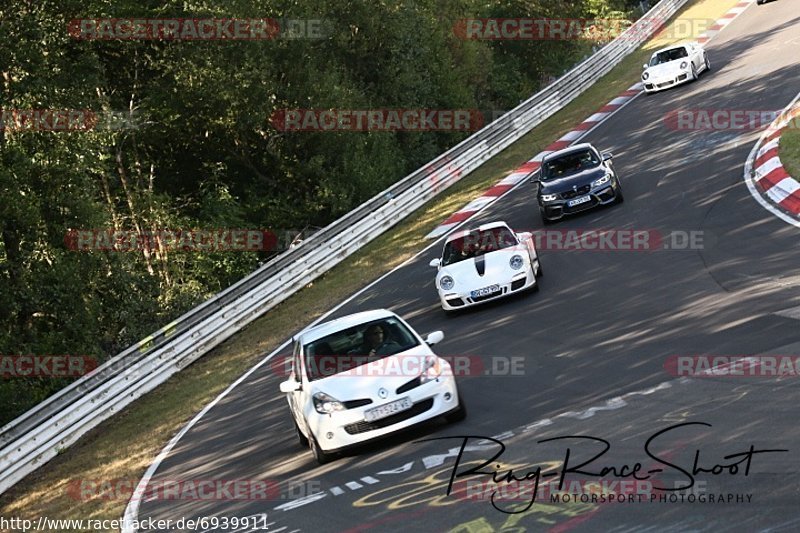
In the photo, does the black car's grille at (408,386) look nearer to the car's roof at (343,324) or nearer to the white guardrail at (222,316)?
the car's roof at (343,324)

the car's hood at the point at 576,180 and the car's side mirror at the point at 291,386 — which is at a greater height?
the car's hood at the point at 576,180

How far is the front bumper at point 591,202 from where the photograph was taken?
70.9ft

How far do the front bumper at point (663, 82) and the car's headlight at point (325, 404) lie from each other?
25.0 meters

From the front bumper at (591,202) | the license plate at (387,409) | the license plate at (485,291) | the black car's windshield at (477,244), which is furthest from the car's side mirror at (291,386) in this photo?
the front bumper at (591,202)

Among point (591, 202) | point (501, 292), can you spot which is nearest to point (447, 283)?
point (501, 292)

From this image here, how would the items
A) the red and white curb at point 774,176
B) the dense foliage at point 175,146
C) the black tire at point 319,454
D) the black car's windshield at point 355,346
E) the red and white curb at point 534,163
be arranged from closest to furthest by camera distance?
the black tire at point 319,454 → the black car's windshield at point 355,346 → the red and white curb at point 774,176 → the dense foliage at point 175,146 → the red and white curb at point 534,163

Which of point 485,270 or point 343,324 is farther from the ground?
point 343,324

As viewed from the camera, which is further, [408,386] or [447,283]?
[447,283]

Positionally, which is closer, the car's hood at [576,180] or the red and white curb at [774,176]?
the red and white curb at [774,176]

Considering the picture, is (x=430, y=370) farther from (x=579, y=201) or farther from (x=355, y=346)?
(x=579, y=201)

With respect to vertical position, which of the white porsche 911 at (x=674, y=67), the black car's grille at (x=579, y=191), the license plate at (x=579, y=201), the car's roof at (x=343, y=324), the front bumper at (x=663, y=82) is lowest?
the car's roof at (x=343, y=324)

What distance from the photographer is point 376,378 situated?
36.8ft

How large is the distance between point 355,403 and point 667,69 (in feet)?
83.1

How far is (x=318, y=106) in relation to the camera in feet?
102
